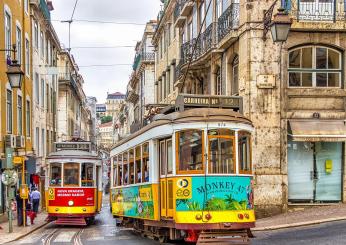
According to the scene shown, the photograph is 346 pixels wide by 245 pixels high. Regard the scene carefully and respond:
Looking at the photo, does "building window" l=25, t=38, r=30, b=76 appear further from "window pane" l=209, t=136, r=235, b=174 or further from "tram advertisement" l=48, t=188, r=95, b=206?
"window pane" l=209, t=136, r=235, b=174

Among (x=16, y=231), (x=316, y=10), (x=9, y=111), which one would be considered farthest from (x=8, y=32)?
(x=316, y=10)

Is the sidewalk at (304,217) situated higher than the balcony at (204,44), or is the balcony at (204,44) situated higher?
the balcony at (204,44)

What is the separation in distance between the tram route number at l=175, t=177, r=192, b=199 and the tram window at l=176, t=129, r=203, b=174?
215 millimetres

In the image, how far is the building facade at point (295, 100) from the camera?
21.1 metres

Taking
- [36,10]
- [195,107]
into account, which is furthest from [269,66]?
[36,10]

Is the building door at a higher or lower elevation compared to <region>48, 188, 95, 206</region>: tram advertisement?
higher

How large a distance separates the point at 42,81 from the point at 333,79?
22.4 m

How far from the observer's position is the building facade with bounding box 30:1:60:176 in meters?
36.3

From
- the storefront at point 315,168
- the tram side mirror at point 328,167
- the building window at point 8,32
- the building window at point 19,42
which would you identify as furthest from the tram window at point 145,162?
the building window at point 19,42

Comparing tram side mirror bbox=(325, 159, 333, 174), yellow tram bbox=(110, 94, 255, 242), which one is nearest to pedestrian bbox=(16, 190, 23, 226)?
yellow tram bbox=(110, 94, 255, 242)

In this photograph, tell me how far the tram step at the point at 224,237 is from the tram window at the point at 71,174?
11018 mm

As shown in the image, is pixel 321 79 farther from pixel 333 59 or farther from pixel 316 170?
pixel 316 170

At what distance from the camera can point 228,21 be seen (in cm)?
2377

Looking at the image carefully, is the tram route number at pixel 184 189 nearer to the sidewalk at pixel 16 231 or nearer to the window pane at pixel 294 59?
the sidewalk at pixel 16 231
